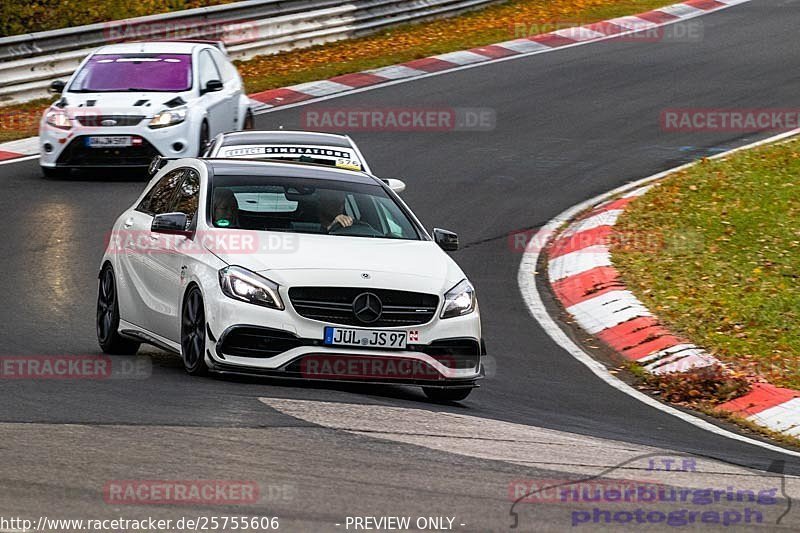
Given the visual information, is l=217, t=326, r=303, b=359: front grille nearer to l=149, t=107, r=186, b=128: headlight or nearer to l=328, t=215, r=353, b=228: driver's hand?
l=328, t=215, r=353, b=228: driver's hand

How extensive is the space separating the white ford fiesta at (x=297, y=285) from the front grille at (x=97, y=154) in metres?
7.27

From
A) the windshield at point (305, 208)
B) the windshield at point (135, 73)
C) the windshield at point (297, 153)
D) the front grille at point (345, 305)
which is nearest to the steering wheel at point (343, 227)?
the windshield at point (305, 208)

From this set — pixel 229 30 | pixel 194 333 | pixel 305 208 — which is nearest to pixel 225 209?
pixel 305 208

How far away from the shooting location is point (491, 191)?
56.7 ft

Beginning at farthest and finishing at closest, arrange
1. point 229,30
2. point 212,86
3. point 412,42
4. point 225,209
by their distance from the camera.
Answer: point 412,42
point 229,30
point 212,86
point 225,209

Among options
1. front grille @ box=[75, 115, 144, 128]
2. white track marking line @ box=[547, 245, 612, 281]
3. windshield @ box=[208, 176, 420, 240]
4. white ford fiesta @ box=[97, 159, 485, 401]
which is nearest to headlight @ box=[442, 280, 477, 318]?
white ford fiesta @ box=[97, 159, 485, 401]

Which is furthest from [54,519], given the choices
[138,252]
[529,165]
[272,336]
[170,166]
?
[529,165]

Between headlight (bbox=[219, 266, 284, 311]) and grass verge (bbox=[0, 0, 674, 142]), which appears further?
grass verge (bbox=[0, 0, 674, 142])

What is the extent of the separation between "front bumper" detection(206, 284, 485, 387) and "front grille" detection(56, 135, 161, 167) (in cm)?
895

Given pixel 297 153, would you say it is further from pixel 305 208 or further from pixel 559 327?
pixel 305 208

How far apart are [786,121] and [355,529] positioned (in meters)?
16.1

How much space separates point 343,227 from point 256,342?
1.27 m

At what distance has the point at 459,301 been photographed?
9.17 metres

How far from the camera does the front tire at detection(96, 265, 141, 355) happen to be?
1036 cm
